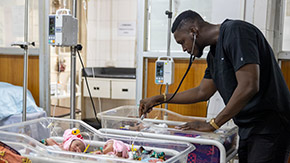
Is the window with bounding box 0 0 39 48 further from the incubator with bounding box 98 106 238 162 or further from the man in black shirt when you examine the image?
the man in black shirt

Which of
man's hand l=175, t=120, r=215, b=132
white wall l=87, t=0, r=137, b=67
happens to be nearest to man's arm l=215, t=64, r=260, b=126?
man's hand l=175, t=120, r=215, b=132

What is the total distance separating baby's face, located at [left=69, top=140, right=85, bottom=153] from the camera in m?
1.77

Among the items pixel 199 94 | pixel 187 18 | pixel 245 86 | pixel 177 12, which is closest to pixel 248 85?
pixel 245 86

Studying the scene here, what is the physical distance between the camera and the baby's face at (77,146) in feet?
5.81

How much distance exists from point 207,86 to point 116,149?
0.72 m

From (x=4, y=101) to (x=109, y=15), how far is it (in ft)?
8.08

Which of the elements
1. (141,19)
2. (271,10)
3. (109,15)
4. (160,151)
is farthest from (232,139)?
(109,15)

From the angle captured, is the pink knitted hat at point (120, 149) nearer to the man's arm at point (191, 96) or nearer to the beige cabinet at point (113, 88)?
the man's arm at point (191, 96)

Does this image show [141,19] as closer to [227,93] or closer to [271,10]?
[271,10]

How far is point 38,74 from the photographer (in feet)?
11.4

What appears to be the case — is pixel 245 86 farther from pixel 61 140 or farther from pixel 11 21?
pixel 11 21

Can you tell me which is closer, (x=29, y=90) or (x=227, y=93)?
(x=227, y=93)

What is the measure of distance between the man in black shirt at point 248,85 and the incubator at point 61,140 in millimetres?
184

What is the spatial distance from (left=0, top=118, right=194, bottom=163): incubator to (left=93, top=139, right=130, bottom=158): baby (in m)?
0.08
